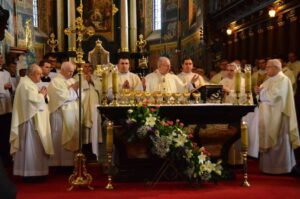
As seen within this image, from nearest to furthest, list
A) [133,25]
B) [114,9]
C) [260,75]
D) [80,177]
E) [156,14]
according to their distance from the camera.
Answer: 1. [80,177]
2. [260,75]
3. [114,9]
4. [133,25]
5. [156,14]

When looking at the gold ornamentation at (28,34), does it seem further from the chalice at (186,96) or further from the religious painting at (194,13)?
the chalice at (186,96)

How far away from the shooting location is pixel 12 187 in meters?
1.51

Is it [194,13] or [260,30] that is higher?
[194,13]

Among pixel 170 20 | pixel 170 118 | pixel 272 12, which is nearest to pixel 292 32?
pixel 272 12

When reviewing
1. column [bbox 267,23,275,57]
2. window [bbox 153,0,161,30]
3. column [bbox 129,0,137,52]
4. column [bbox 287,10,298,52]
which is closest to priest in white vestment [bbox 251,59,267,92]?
column [bbox 287,10,298,52]

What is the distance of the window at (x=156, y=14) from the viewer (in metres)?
27.5

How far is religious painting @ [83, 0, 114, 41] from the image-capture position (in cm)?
2908

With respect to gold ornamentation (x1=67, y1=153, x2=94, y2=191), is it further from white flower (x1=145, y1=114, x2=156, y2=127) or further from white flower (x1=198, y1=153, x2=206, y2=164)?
white flower (x1=198, y1=153, x2=206, y2=164)

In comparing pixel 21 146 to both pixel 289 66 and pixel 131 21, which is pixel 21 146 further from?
pixel 131 21

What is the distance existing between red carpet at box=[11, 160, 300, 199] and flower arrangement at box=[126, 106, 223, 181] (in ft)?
0.86

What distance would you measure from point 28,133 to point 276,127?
3.90 meters

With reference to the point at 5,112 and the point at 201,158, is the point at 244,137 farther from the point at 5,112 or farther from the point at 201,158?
the point at 5,112

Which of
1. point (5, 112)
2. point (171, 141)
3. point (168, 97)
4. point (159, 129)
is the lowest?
point (171, 141)

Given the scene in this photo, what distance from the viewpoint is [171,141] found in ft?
20.9
